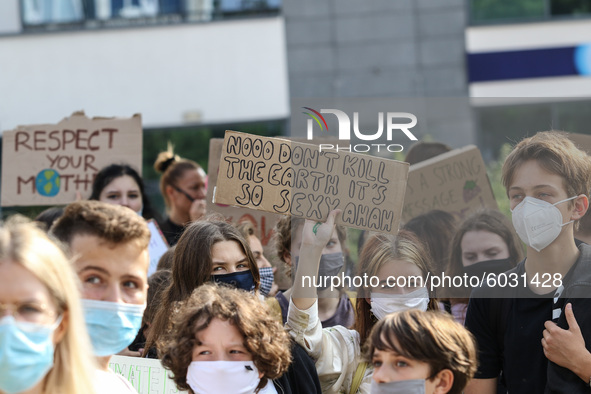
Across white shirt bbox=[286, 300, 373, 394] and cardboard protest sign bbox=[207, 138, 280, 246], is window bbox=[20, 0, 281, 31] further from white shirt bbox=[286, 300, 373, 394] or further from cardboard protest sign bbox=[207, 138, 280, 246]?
white shirt bbox=[286, 300, 373, 394]

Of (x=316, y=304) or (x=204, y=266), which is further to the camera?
(x=204, y=266)

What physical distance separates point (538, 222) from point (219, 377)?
4.76ft

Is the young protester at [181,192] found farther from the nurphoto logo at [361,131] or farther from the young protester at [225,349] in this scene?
the young protester at [225,349]

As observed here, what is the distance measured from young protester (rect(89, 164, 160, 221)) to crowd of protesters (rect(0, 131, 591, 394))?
1265mm

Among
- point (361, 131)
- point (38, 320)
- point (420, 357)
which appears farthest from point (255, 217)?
point (38, 320)

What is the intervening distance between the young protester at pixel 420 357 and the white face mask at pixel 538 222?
0.73 metres

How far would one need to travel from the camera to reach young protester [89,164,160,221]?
18.5 ft

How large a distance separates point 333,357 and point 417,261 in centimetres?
59

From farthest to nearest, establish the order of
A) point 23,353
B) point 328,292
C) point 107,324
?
point 328,292 → point 107,324 → point 23,353

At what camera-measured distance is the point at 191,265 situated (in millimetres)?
3760

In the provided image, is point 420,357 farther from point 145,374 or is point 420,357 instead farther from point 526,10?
point 526,10

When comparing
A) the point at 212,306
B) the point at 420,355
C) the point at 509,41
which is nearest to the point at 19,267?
the point at 212,306

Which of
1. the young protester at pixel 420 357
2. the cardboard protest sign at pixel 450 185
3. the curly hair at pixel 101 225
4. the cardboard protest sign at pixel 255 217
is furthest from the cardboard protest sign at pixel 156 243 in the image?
the young protester at pixel 420 357

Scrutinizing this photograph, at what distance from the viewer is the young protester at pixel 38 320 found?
2.25 m
